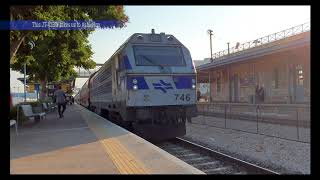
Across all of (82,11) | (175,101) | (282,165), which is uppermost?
(82,11)

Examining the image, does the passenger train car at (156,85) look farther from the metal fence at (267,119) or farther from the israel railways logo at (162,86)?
the metal fence at (267,119)

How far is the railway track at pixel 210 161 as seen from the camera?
9039 millimetres

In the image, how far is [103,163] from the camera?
25.3 feet

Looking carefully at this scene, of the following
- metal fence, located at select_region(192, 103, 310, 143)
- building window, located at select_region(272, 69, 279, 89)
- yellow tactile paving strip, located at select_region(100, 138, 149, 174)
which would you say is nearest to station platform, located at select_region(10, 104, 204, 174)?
yellow tactile paving strip, located at select_region(100, 138, 149, 174)

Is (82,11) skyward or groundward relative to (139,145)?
skyward

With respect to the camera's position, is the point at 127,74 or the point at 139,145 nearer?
the point at 139,145

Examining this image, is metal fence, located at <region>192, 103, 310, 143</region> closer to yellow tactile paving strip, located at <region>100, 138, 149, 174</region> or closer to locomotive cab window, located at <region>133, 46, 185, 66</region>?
locomotive cab window, located at <region>133, 46, 185, 66</region>

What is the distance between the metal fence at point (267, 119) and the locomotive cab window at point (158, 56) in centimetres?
410

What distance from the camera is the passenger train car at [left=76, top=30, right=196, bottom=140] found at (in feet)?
42.7
